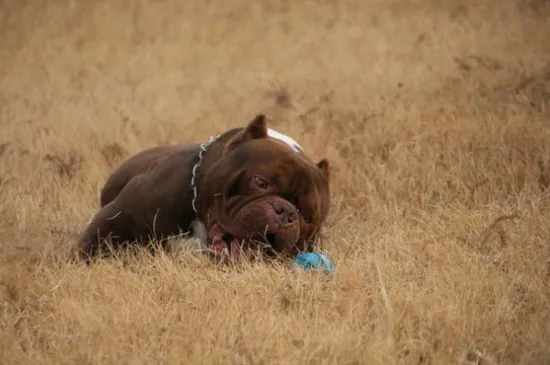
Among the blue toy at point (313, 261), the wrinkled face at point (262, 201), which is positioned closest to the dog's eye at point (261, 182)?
the wrinkled face at point (262, 201)

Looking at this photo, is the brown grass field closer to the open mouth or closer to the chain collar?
the open mouth

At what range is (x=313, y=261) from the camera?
563 centimetres

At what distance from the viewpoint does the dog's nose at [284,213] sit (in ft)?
18.0

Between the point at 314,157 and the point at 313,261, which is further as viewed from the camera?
the point at 314,157

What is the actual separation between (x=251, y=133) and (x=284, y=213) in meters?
0.72

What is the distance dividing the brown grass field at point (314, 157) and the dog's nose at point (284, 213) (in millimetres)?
275

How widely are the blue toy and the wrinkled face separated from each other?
0.08 meters

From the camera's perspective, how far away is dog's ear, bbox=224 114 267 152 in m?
5.96

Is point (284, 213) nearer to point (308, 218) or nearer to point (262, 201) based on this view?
point (262, 201)

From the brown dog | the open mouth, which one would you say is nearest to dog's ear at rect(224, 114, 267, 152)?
the brown dog

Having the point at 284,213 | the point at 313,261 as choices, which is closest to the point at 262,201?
the point at 284,213

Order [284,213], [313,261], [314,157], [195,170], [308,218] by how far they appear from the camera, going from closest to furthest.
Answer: [284,213], [313,261], [308,218], [195,170], [314,157]

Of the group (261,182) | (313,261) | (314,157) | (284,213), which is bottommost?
(314,157)

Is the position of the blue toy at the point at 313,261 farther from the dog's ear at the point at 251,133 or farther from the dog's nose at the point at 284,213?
the dog's ear at the point at 251,133
